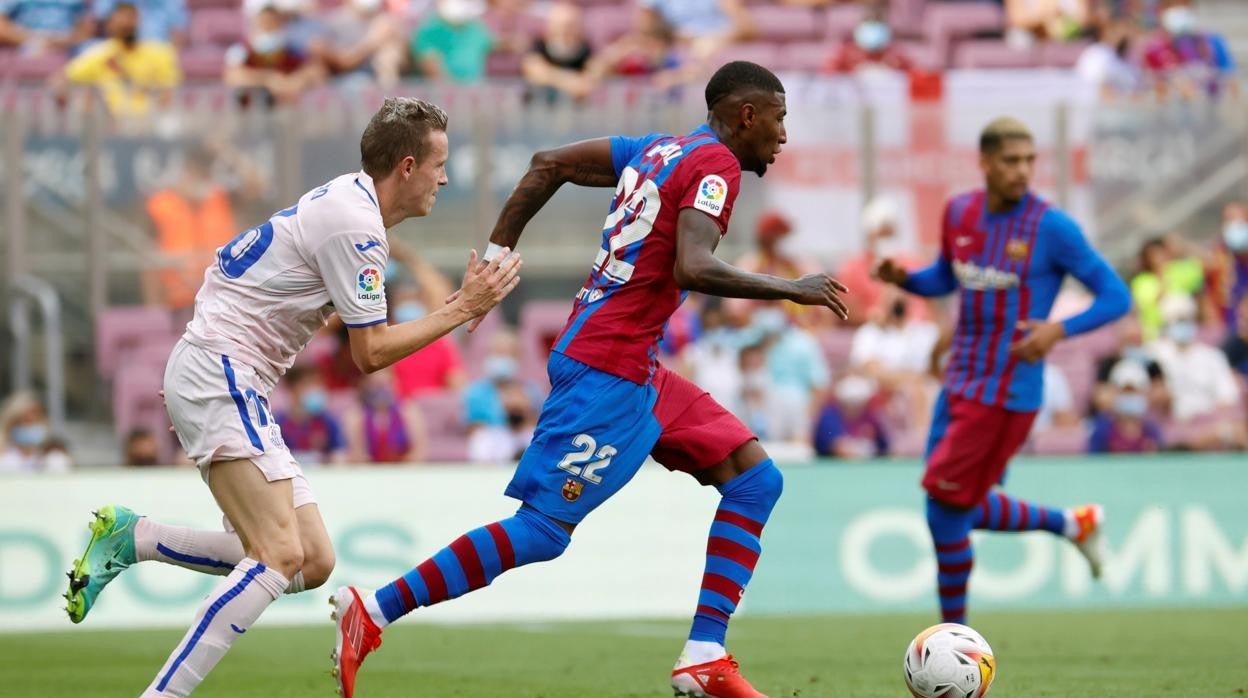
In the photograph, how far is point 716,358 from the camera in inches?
606

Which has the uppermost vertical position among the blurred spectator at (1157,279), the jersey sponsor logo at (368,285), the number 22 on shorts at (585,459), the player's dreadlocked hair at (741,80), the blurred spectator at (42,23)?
the blurred spectator at (42,23)

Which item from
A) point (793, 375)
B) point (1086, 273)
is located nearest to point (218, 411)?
point (1086, 273)

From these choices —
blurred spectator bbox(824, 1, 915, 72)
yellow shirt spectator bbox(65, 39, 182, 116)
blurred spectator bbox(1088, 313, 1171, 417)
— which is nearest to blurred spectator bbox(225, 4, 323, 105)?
yellow shirt spectator bbox(65, 39, 182, 116)

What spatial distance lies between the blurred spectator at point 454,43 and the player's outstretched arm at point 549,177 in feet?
33.9

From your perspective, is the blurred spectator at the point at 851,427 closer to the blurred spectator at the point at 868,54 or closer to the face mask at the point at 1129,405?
the face mask at the point at 1129,405

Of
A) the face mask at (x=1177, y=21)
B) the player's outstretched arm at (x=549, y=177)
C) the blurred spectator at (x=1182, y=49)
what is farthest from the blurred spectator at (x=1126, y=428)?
the player's outstretched arm at (x=549, y=177)

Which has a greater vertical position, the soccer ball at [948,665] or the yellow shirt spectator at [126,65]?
the yellow shirt spectator at [126,65]

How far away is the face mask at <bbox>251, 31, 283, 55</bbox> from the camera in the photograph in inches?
680

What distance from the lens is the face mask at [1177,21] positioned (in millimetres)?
19078

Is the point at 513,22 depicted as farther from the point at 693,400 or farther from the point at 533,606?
the point at 693,400

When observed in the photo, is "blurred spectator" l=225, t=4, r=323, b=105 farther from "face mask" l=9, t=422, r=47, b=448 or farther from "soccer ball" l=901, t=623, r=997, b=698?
"soccer ball" l=901, t=623, r=997, b=698

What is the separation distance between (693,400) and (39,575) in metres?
6.84

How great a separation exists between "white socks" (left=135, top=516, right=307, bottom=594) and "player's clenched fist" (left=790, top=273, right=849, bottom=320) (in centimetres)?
243

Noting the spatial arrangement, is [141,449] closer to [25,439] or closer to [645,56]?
[25,439]
